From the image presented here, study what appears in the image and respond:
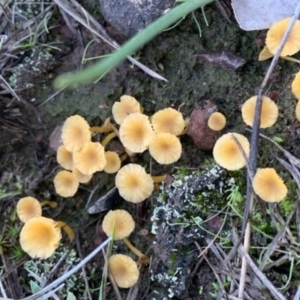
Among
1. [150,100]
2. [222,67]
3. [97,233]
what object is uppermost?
[222,67]

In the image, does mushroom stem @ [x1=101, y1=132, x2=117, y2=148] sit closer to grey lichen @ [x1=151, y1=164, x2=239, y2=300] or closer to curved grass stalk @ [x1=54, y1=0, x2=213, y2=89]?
grey lichen @ [x1=151, y1=164, x2=239, y2=300]

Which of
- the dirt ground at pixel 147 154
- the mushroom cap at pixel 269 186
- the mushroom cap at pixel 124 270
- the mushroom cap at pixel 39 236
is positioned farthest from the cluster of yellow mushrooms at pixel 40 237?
the mushroom cap at pixel 269 186

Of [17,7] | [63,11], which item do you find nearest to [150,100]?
[63,11]

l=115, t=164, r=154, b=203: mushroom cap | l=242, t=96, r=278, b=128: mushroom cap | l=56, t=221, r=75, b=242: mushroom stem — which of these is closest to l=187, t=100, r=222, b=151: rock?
l=242, t=96, r=278, b=128: mushroom cap

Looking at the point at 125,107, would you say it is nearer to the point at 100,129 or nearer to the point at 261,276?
the point at 100,129

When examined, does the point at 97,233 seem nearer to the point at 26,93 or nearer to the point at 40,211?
the point at 40,211

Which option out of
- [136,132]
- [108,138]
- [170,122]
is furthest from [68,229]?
[170,122]
